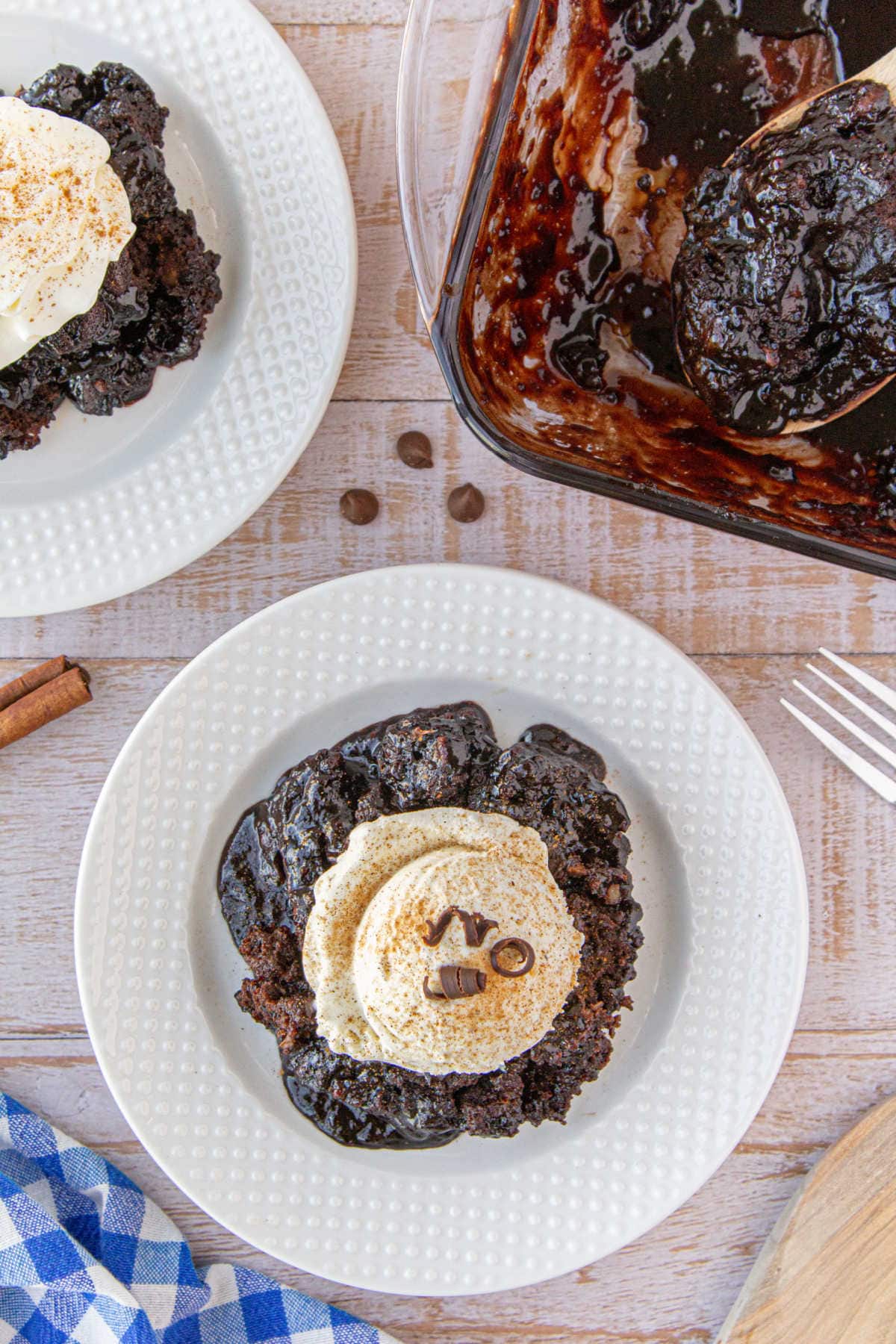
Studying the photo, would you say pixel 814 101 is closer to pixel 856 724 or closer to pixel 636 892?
pixel 856 724

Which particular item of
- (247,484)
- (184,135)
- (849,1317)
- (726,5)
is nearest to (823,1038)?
(849,1317)

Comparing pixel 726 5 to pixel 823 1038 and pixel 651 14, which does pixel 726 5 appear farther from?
pixel 823 1038

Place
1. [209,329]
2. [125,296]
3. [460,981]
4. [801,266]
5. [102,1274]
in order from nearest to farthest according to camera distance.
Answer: [801,266], [460,981], [125,296], [209,329], [102,1274]

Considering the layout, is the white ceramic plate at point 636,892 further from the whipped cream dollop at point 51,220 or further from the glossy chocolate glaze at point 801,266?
the whipped cream dollop at point 51,220

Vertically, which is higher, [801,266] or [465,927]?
[801,266]

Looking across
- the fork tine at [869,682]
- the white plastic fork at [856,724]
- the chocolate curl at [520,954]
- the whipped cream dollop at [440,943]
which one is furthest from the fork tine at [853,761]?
the chocolate curl at [520,954]

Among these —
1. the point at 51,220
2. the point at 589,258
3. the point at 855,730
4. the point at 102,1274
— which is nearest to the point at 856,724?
the point at 855,730
